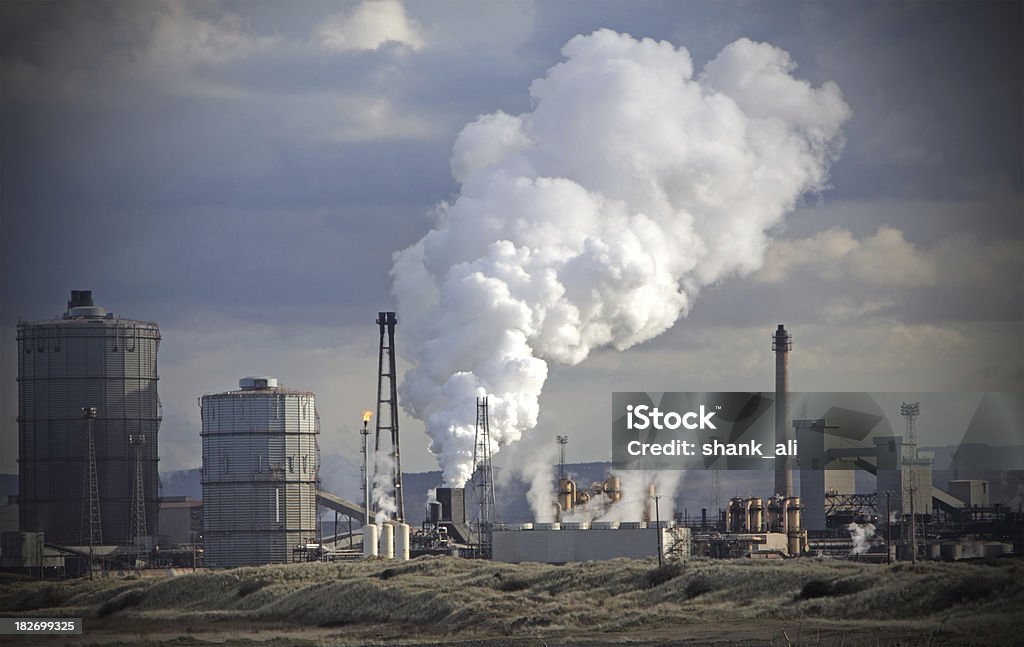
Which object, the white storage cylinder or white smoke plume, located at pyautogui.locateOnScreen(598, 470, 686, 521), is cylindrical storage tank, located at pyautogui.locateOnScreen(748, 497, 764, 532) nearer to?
white smoke plume, located at pyautogui.locateOnScreen(598, 470, 686, 521)

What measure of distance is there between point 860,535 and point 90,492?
61460mm

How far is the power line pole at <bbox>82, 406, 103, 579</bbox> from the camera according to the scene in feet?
459

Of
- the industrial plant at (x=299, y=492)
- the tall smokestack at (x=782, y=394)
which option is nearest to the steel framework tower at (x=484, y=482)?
the industrial plant at (x=299, y=492)

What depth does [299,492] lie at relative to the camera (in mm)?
143500

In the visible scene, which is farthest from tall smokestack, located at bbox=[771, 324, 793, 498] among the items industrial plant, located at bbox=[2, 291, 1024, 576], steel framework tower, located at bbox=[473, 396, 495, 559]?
steel framework tower, located at bbox=[473, 396, 495, 559]

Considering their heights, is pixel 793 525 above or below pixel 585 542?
above

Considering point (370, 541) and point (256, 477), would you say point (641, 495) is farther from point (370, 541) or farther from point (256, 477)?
point (256, 477)

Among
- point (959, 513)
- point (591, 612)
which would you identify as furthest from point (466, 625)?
point (959, 513)

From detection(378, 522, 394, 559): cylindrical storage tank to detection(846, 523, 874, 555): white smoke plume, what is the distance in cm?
3365

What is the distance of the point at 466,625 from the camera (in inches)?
2987

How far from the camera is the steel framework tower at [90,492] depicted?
14012cm

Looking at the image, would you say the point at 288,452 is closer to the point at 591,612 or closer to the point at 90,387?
the point at 90,387

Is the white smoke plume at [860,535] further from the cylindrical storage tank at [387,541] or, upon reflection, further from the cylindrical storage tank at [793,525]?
the cylindrical storage tank at [387,541]

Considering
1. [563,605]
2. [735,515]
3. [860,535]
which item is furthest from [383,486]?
[563,605]
